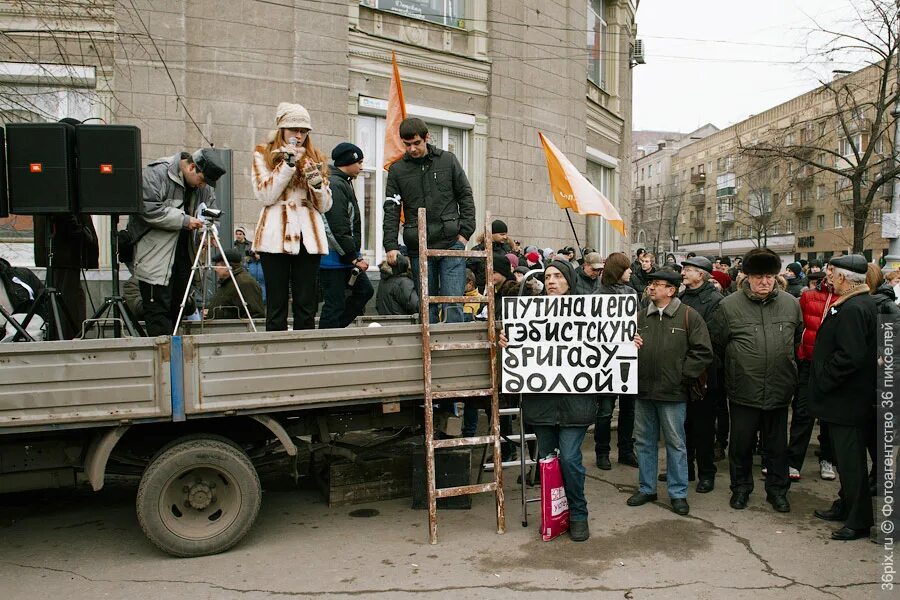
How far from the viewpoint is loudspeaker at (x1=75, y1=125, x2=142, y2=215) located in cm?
568

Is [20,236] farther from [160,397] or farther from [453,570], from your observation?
[453,570]

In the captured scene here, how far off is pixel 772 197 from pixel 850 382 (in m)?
46.5

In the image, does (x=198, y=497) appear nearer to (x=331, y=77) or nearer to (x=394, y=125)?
(x=394, y=125)

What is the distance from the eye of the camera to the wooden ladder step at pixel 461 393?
5.44 meters

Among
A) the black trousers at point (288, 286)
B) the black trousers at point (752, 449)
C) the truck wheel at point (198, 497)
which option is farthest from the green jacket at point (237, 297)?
the black trousers at point (752, 449)

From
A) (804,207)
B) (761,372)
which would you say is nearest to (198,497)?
→ (761,372)

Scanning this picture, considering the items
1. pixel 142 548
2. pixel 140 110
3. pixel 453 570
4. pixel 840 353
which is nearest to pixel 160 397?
pixel 142 548

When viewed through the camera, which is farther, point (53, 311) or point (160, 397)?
point (53, 311)

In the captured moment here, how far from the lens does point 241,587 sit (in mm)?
4633

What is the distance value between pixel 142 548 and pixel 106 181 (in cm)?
263

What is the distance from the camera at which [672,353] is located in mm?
6156

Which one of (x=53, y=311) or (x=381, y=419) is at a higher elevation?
(x=53, y=311)

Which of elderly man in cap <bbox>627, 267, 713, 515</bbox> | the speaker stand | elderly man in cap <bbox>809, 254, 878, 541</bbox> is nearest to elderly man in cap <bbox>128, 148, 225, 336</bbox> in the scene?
the speaker stand

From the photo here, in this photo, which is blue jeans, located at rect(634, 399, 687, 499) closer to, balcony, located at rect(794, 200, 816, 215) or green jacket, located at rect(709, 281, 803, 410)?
green jacket, located at rect(709, 281, 803, 410)
